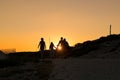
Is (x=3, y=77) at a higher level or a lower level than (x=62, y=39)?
lower

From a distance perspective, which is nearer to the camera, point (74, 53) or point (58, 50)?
point (58, 50)

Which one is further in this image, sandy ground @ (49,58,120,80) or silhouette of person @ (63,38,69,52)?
silhouette of person @ (63,38,69,52)

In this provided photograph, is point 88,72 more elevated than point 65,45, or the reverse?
point 65,45

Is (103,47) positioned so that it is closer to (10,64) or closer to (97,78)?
(10,64)

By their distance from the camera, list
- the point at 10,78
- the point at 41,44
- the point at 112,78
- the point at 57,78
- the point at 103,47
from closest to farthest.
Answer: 1. the point at 112,78
2. the point at 57,78
3. the point at 10,78
4. the point at 41,44
5. the point at 103,47

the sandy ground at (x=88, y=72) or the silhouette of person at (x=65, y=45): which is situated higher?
the silhouette of person at (x=65, y=45)

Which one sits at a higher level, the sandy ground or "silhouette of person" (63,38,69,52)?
"silhouette of person" (63,38,69,52)

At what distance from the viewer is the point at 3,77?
2198 cm

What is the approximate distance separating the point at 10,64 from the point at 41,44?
43.1ft

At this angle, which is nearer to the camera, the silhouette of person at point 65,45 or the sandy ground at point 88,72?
the sandy ground at point 88,72

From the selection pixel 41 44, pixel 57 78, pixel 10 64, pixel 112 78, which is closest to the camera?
pixel 112 78

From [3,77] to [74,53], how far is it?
3498 centimetres

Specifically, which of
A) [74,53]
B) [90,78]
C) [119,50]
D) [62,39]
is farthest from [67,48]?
[90,78]

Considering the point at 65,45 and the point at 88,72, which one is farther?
the point at 65,45
